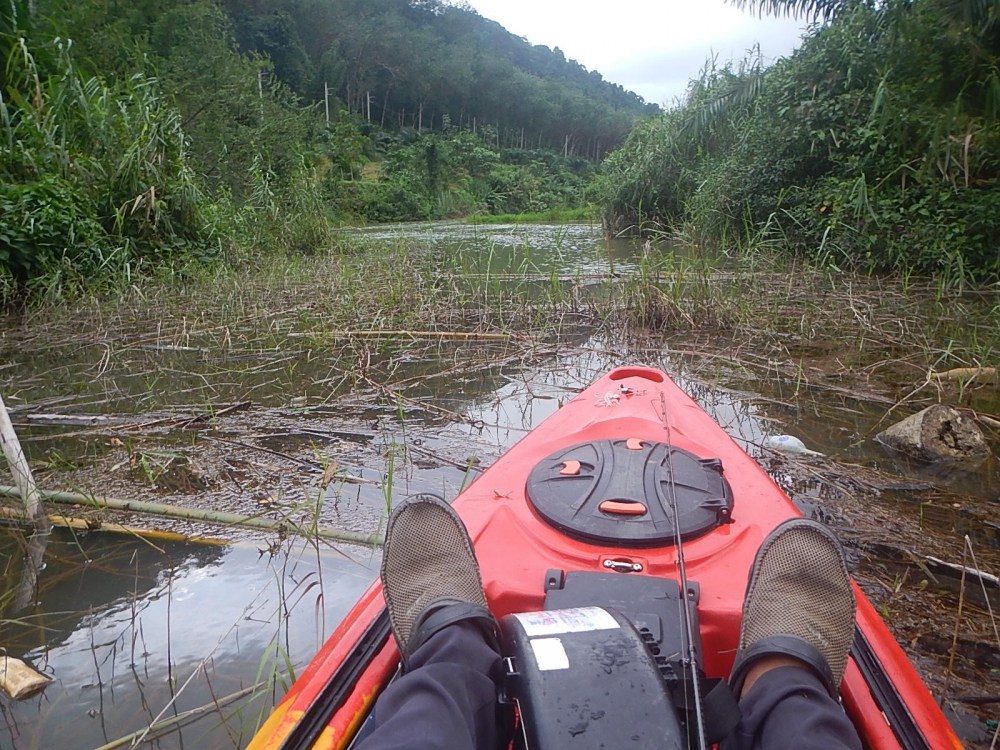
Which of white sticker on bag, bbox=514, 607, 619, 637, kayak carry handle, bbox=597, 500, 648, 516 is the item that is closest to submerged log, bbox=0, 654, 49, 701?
white sticker on bag, bbox=514, 607, 619, 637

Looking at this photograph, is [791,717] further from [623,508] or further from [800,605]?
[623,508]

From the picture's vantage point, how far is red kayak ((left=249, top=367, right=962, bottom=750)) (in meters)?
1.02

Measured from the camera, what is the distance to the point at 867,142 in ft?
21.7

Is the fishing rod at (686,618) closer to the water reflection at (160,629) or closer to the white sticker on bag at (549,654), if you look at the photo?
the white sticker on bag at (549,654)

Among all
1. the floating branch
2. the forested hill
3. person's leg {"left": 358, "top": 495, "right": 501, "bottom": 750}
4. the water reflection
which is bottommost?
the water reflection

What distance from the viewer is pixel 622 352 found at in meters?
3.77

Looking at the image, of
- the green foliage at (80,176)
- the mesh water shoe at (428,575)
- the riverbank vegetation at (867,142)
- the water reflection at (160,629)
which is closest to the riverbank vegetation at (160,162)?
the green foliage at (80,176)

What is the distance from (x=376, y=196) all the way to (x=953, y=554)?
21414mm

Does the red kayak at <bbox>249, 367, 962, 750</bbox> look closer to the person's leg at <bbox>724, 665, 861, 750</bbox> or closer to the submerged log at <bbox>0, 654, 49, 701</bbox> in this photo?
the person's leg at <bbox>724, 665, 861, 750</bbox>

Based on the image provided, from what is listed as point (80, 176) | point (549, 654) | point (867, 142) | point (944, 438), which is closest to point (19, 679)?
point (549, 654)

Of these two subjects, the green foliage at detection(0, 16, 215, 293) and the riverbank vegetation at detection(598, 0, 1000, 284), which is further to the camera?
the green foliage at detection(0, 16, 215, 293)

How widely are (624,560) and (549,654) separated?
0.45 meters

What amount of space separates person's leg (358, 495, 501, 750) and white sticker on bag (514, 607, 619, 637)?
0.12 metres

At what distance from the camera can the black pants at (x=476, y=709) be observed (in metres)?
0.88
